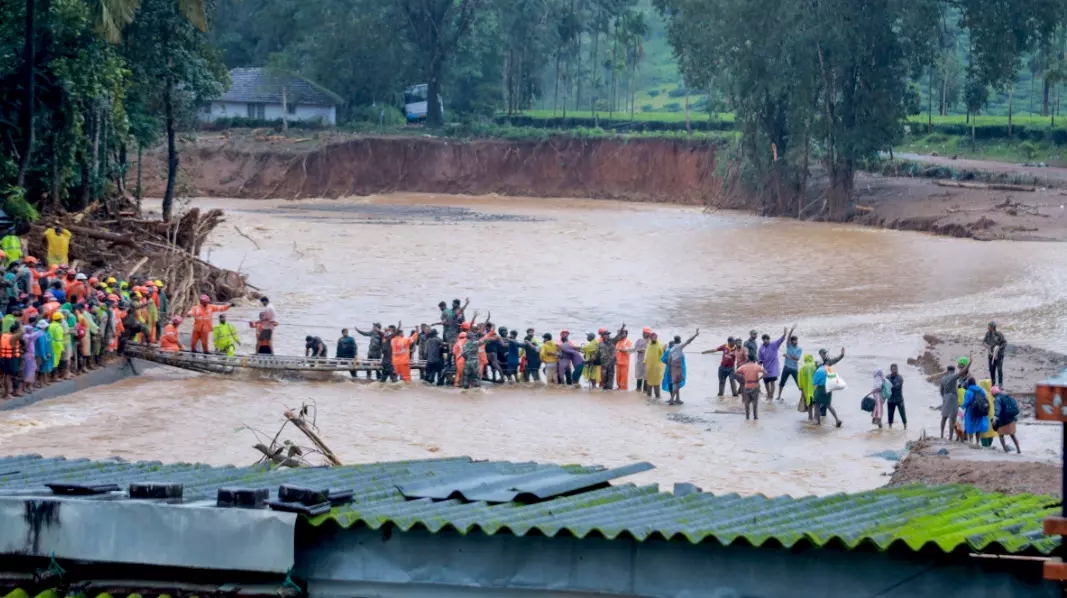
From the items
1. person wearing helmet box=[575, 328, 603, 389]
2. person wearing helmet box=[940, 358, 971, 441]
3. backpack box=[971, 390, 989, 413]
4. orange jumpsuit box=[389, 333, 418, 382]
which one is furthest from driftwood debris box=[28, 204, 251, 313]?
backpack box=[971, 390, 989, 413]

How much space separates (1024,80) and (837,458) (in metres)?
78.5

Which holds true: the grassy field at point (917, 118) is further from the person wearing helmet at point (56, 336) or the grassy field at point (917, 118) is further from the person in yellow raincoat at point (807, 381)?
the person wearing helmet at point (56, 336)

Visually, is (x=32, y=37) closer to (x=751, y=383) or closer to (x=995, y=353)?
(x=751, y=383)

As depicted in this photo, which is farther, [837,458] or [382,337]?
[382,337]

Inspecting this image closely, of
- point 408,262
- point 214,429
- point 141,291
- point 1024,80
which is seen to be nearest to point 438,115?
point 408,262

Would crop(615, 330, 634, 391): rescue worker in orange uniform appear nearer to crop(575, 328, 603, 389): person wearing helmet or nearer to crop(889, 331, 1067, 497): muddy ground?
crop(575, 328, 603, 389): person wearing helmet

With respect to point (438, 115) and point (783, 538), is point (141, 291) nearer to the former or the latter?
point (783, 538)

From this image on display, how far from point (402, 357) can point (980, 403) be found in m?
9.56

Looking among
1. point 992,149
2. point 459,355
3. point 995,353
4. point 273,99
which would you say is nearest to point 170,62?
point 459,355

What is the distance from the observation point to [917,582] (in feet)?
22.6

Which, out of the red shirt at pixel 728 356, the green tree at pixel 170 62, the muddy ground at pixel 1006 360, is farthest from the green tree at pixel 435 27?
the red shirt at pixel 728 356

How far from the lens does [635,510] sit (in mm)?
7922

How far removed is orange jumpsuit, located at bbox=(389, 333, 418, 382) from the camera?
76.3 ft

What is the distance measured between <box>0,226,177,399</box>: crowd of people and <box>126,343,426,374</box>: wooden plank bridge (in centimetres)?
58
